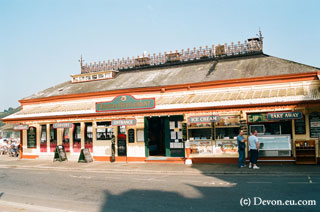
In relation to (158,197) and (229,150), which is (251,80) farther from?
(158,197)

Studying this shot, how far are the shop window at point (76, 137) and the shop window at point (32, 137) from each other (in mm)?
3862

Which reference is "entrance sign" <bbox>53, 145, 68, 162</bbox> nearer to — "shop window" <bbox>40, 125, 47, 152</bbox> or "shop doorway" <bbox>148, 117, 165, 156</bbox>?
"shop window" <bbox>40, 125, 47, 152</bbox>

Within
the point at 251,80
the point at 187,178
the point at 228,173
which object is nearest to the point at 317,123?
the point at 251,80

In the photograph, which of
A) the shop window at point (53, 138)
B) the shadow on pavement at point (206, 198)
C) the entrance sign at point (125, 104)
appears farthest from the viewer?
the shop window at point (53, 138)

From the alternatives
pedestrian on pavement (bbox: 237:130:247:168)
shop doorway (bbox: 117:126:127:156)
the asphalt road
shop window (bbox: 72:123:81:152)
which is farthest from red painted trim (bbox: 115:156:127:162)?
pedestrian on pavement (bbox: 237:130:247:168)

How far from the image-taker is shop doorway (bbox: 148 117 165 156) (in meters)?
21.1

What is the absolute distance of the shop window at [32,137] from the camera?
24.6 m

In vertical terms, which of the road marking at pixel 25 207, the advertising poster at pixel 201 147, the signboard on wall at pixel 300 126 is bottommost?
the road marking at pixel 25 207

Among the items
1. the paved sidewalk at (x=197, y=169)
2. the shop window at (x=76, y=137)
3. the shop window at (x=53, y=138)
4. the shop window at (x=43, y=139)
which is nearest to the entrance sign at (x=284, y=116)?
the paved sidewalk at (x=197, y=169)

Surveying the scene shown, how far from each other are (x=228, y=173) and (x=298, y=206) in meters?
6.32

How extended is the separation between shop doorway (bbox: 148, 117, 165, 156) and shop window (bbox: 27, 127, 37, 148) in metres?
9.66

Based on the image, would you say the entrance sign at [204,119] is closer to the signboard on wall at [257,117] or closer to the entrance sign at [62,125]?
the signboard on wall at [257,117]

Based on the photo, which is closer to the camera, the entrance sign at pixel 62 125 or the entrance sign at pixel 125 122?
the entrance sign at pixel 125 122

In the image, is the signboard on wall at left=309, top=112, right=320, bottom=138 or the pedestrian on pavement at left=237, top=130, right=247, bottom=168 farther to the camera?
the signboard on wall at left=309, top=112, right=320, bottom=138
